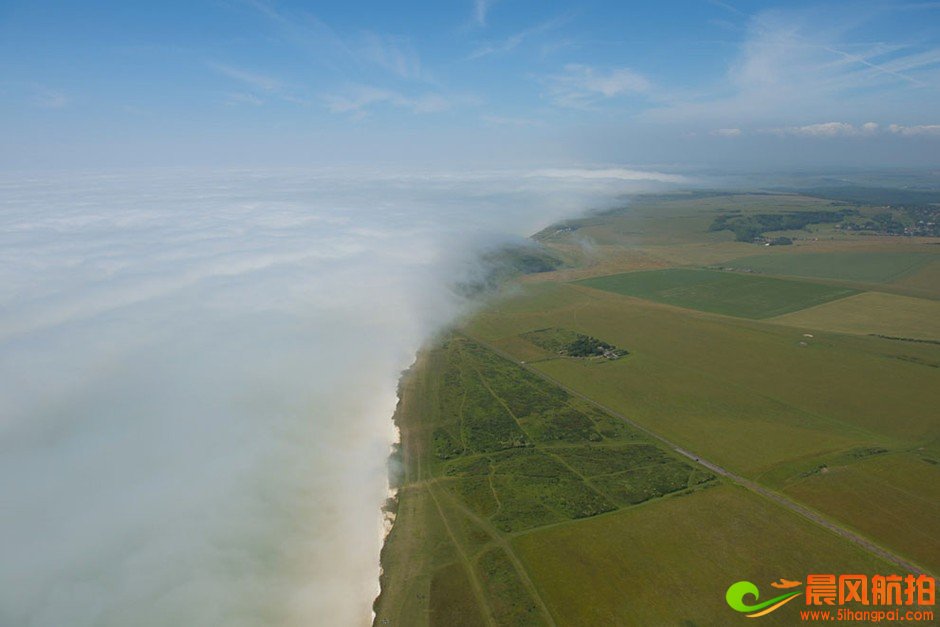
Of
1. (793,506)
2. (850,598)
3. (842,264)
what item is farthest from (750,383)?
(842,264)

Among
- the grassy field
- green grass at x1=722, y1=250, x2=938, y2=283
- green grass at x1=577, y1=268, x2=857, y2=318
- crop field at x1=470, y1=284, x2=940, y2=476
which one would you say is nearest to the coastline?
crop field at x1=470, y1=284, x2=940, y2=476

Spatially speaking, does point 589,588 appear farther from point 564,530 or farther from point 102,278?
point 102,278

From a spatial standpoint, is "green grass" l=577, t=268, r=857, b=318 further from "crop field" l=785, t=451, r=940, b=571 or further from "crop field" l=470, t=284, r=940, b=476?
"crop field" l=785, t=451, r=940, b=571

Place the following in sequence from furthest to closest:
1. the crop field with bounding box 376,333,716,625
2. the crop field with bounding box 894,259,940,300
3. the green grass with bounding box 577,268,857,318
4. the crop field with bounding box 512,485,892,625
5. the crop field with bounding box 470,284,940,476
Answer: the crop field with bounding box 894,259,940,300
the green grass with bounding box 577,268,857,318
the crop field with bounding box 470,284,940,476
the crop field with bounding box 376,333,716,625
the crop field with bounding box 512,485,892,625

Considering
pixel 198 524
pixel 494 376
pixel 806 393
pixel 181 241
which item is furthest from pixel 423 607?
pixel 181 241

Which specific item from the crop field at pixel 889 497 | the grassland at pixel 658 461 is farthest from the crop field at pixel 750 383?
the crop field at pixel 889 497

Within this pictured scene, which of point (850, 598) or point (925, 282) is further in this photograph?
point (925, 282)

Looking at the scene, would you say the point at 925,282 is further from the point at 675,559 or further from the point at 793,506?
the point at 675,559
